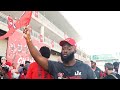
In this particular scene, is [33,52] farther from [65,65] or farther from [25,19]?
[25,19]

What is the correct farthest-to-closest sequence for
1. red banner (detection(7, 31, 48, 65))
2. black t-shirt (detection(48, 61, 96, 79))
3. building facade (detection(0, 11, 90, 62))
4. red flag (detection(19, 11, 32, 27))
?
building facade (detection(0, 11, 90, 62)) → red banner (detection(7, 31, 48, 65)) → red flag (detection(19, 11, 32, 27)) → black t-shirt (detection(48, 61, 96, 79))

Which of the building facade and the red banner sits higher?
the building facade

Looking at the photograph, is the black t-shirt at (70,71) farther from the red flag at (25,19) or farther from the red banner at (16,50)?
the red banner at (16,50)

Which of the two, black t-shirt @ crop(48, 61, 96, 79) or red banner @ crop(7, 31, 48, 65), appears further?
red banner @ crop(7, 31, 48, 65)

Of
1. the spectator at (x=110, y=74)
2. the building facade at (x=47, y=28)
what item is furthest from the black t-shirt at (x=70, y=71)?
the building facade at (x=47, y=28)

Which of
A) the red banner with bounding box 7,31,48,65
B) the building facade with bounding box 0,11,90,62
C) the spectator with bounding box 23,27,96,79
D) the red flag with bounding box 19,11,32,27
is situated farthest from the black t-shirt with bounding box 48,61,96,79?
the building facade with bounding box 0,11,90,62

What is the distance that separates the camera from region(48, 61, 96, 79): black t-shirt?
2.17 metres

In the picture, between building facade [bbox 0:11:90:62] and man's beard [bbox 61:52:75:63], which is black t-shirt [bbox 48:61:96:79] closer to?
man's beard [bbox 61:52:75:63]

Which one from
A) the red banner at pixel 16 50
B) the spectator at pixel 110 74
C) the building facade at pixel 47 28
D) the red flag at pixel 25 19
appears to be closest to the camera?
the spectator at pixel 110 74

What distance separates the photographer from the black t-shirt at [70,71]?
2168 mm

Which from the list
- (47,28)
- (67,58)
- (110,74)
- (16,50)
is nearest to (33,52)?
(67,58)
